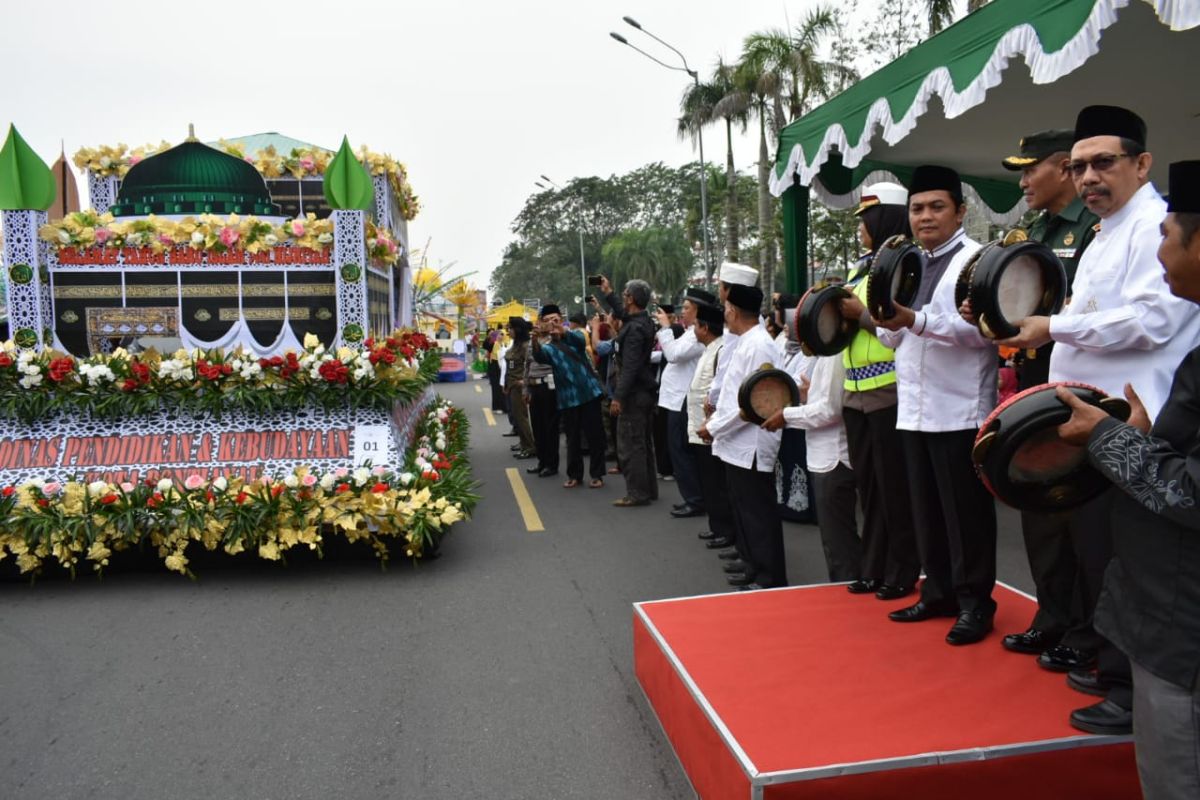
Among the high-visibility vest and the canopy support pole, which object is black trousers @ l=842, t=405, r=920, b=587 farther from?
the canopy support pole

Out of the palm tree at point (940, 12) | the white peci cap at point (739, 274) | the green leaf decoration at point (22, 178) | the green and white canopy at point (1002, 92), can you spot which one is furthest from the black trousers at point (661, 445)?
the palm tree at point (940, 12)

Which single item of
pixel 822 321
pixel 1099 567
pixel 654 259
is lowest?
pixel 1099 567

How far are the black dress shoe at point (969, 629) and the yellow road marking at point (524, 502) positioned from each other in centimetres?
425

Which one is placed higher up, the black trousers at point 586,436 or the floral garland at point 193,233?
the floral garland at point 193,233

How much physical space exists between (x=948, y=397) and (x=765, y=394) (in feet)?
4.20

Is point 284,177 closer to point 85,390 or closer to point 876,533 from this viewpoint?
point 85,390

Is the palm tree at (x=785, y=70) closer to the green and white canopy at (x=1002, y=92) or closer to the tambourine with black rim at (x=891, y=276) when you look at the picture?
the green and white canopy at (x=1002, y=92)

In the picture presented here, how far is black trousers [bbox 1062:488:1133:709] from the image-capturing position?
2836 mm

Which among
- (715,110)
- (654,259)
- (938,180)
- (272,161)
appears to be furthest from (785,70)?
(654,259)

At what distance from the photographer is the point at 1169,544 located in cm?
194

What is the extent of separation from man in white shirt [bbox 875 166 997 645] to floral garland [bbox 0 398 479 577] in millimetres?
3239

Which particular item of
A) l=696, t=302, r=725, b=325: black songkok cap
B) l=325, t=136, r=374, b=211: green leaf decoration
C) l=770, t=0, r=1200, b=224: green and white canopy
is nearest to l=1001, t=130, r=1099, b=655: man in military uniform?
l=770, t=0, r=1200, b=224: green and white canopy

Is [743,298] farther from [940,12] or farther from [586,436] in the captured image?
[940,12]

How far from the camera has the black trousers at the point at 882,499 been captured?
13.2ft
